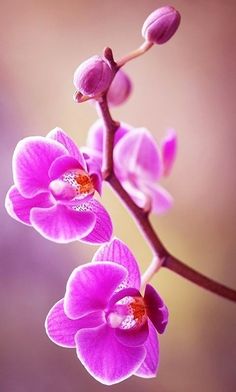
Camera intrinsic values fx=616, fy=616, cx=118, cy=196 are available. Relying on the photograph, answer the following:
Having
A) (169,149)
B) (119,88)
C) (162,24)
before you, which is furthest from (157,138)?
(162,24)

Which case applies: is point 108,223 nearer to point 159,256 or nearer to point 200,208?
point 159,256

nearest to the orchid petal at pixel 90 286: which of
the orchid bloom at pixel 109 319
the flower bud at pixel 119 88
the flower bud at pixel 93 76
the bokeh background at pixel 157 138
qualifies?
the orchid bloom at pixel 109 319

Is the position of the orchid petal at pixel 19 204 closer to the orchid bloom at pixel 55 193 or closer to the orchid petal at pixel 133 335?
the orchid bloom at pixel 55 193

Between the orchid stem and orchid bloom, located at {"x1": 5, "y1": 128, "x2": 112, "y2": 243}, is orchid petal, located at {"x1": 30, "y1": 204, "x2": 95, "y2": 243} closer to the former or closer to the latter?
orchid bloom, located at {"x1": 5, "y1": 128, "x2": 112, "y2": 243}

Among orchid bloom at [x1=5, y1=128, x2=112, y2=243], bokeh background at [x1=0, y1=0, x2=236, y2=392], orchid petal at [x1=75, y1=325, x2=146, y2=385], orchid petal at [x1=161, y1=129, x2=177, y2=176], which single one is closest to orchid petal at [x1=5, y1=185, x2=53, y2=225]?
orchid bloom at [x1=5, y1=128, x2=112, y2=243]

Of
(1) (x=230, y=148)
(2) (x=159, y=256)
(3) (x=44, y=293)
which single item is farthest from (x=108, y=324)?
(1) (x=230, y=148)

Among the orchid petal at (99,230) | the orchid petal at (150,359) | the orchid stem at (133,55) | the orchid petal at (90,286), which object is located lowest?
the orchid petal at (150,359)
